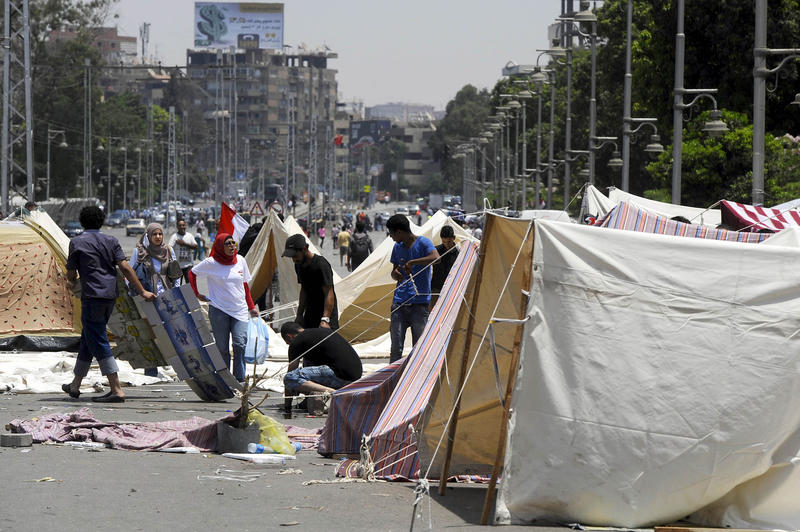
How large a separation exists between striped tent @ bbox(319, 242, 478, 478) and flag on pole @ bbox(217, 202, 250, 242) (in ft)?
34.8

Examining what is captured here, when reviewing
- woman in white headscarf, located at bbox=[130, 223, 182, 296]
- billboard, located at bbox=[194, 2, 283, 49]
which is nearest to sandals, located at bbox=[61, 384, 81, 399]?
woman in white headscarf, located at bbox=[130, 223, 182, 296]

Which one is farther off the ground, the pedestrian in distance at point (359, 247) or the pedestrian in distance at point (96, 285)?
the pedestrian in distance at point (96, 285)

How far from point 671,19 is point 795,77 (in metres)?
4.70

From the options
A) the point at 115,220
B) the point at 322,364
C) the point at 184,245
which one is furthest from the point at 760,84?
the point at 115,220

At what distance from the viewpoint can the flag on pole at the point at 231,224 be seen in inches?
839

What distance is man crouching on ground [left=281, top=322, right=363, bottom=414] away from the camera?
11.4m

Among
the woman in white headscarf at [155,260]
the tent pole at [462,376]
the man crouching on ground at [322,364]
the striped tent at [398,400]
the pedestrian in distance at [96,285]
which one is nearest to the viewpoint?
the tent pole at [462,376]

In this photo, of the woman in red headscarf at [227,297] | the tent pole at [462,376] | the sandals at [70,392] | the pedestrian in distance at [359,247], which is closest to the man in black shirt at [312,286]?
Result: the woman in red headscarf at [227,297]

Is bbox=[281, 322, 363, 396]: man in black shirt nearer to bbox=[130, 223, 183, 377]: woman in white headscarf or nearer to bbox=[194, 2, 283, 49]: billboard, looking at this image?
bbox=[130, 223, 183, 377]: woman in white headscarf

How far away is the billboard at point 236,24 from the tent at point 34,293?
156m

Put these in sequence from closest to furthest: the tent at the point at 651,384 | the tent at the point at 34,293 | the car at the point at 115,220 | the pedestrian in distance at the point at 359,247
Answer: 1. the tent at the point at 651,384
2. the tent at the point at 34,293
3. the pedestrian in distance at the point at 359,247
4. the car at the point at 115,220

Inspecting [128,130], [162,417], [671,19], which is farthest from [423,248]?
[128,130]

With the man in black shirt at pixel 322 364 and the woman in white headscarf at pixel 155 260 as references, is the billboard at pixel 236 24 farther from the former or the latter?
the man in black shirt at pixel 322 364

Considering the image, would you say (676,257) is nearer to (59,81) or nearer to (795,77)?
(795,77)
